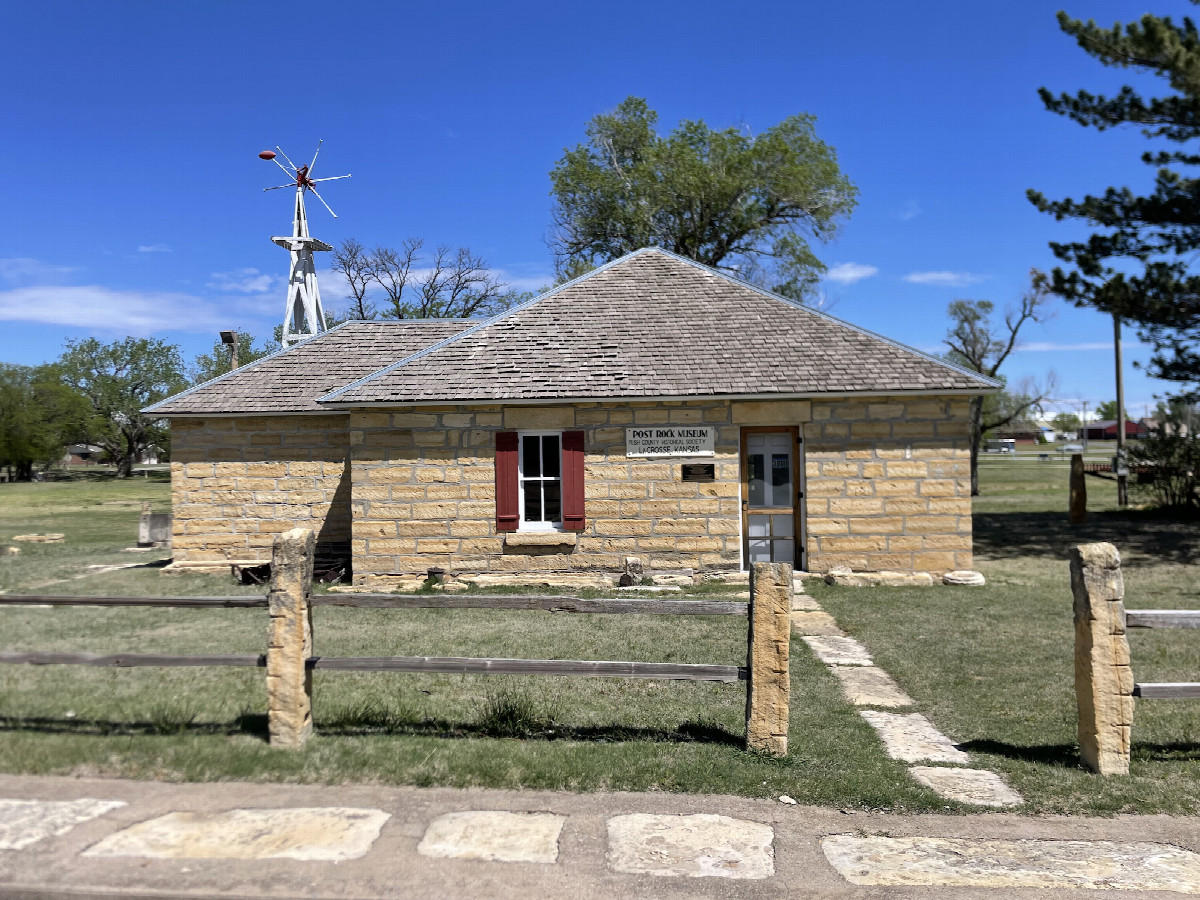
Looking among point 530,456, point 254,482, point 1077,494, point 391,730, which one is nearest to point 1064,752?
point 391,730

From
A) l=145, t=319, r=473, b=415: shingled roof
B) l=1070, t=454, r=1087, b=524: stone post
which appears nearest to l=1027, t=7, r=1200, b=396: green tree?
l=1070, t=454, r=1087, b=524: stone post

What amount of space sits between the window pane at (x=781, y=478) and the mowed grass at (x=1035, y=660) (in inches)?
58.1

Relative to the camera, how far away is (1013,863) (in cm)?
403

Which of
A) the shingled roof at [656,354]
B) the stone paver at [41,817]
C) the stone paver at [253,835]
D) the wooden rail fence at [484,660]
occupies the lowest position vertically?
the stone paver at [253,835]

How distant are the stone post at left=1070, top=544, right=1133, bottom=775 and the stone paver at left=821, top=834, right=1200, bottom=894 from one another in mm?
912

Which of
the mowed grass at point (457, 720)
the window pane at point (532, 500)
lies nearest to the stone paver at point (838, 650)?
the mowed grass at point (457, 720)

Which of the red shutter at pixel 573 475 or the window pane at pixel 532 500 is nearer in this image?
the red shutter at pixel 573 475

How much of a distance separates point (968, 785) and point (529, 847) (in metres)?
→ 2.71

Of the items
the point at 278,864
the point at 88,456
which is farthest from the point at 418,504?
the point at 88,456

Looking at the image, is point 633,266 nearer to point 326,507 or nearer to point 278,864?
point 326,507

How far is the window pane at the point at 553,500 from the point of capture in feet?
42.4

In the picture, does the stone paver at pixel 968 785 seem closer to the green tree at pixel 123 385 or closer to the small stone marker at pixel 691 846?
the small stone marker at pixel 691 846

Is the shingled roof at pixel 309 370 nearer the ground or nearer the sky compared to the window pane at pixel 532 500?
nearer the sky

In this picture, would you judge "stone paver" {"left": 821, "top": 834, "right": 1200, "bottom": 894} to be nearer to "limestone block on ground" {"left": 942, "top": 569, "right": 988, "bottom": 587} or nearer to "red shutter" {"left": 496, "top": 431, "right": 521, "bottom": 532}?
"limestone block on ground" {"left": 942, "top": 569, "right": 988, "bottom": 587}
